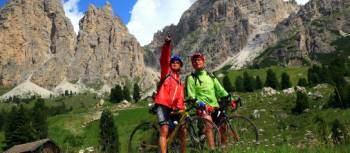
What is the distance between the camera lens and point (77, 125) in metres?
106

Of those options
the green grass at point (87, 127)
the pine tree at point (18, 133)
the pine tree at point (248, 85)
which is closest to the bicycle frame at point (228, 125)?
the green grass at point (87, 127)

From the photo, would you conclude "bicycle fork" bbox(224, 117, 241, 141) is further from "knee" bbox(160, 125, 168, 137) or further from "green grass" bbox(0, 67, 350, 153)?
"green grass" bbox(0, 67, 350, 153)

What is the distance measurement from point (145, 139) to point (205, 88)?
238 cm

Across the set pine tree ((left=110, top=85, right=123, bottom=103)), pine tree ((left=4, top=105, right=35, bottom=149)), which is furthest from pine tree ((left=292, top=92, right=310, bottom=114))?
pine tree ((left=110, top=85, right=123, bottom=103))

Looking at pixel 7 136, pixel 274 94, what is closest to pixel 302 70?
Answer: pixel 274 94

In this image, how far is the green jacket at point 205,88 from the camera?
13.9 meters

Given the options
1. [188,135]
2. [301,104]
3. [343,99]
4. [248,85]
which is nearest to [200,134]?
[188,135]

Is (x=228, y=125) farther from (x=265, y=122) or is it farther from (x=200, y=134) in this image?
(x=265, y=122)

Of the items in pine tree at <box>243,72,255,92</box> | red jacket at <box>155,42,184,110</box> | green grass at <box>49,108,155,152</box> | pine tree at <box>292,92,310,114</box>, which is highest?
pine tree at <box>243,72,255,92</box>

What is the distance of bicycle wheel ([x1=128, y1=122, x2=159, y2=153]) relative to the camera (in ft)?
42.2

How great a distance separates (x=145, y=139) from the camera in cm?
1327

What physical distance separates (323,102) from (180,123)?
197ft

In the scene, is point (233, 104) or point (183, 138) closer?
point (183, 138)

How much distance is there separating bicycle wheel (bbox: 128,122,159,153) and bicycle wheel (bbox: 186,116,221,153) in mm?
1142
